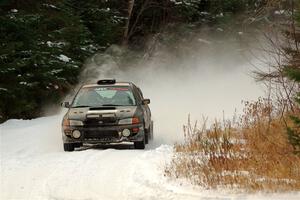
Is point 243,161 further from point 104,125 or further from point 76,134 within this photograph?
point 76,134

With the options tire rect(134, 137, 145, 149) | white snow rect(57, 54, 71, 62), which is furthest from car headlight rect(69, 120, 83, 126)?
white snow rect(57, 54, 71, 62)

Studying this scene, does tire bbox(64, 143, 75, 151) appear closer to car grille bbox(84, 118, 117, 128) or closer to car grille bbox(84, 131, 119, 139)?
car grille bbox(84, 131, 119, 139)

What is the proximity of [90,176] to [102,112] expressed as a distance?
4186 millimetres

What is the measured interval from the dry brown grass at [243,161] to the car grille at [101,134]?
2.45 meters

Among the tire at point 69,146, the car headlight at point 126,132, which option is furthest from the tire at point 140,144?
the tire at point 69,146

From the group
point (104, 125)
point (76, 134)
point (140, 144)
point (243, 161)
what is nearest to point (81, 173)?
point (243, 161)

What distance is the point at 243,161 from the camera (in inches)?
410

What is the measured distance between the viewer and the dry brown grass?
934 cm

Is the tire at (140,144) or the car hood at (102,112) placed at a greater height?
the car hood at (102,112)

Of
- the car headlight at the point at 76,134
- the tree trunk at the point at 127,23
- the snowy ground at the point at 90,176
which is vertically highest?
the tree trunk at the point at 127,23

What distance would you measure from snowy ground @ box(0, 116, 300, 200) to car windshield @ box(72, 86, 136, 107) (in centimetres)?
121

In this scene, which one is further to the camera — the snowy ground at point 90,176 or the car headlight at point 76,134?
the car headlight at point 76,134

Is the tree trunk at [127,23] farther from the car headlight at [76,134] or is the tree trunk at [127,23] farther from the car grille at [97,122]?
the car headlight at [76,134]

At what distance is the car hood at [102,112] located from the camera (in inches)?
591
